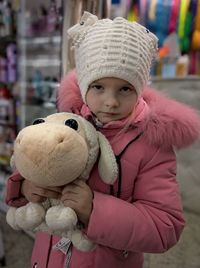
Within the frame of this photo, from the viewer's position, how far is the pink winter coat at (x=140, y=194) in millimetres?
626

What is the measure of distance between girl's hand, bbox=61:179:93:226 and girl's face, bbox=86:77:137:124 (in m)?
0.17

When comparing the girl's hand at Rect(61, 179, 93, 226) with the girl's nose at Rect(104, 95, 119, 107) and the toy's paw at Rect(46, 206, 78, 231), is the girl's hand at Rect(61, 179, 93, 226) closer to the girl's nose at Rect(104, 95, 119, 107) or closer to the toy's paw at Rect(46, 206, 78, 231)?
the toy's paw at Rect(46, 206, 78, 231)

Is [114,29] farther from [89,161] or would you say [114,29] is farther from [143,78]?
[89,161]

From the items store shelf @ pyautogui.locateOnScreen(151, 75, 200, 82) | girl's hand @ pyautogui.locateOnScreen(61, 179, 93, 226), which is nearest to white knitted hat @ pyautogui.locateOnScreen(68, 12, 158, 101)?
girl's hand @ pyautogui.locateOnScreen(61, 179, 93, 226)

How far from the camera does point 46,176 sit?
0.57 m

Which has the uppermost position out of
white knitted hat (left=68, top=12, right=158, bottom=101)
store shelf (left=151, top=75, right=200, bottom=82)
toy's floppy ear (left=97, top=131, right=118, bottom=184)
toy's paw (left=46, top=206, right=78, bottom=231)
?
white knitted hat (left=68, top=12, right=158, bottom=101)

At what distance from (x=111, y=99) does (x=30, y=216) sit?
31 centimetres

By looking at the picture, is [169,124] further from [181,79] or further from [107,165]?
[181,79]

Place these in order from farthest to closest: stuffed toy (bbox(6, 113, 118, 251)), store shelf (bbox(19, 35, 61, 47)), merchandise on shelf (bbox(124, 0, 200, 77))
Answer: store shelf (bbox(19, 35, 61, 47)), merchandise on shelf (bbox(124, 0, 200, 77)), stuffed toy (bbox(6, 113, 118, 251))

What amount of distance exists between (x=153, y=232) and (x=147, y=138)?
21 centimetres

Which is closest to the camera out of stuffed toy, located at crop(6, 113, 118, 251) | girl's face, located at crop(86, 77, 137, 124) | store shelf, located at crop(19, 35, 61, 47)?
stuffed toy, located at crop(6, 113, 118, 251)

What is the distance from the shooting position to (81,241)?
0.64 meters

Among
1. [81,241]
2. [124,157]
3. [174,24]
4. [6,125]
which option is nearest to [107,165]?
[124,157]

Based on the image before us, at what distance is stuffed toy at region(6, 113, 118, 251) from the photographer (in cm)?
56
